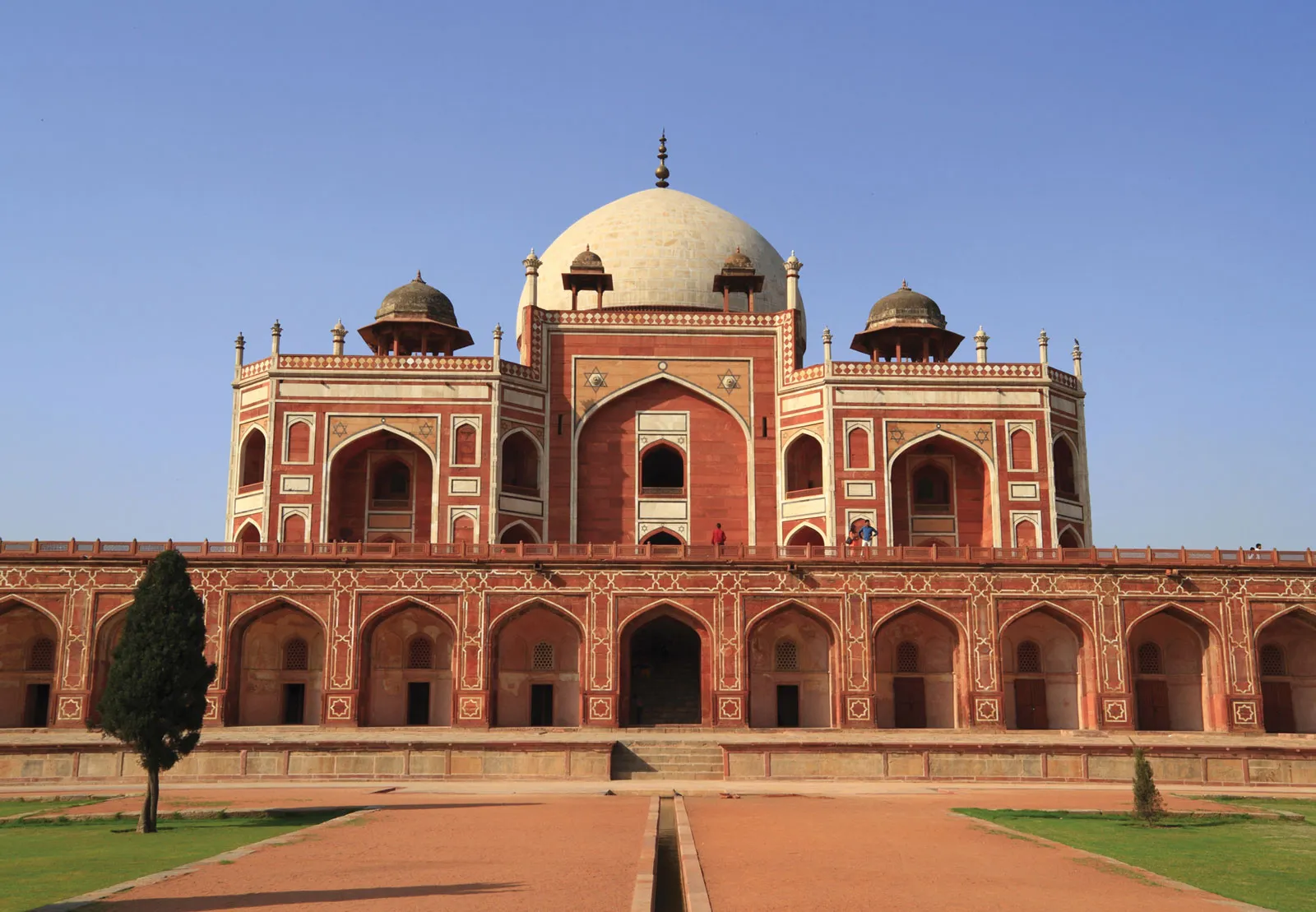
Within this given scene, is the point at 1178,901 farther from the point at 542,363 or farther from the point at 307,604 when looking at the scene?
the point at 542,363

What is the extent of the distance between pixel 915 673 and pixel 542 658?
840 cm

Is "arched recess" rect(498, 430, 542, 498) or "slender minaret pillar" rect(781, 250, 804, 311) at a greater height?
"slender minaret pillar" rect(781, 250, 804, 311)

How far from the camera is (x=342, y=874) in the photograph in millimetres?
10445

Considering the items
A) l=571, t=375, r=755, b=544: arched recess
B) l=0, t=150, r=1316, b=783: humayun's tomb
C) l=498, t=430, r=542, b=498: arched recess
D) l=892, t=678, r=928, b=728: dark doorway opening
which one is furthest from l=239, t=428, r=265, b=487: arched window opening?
l=892, t=678, r=928, b=728: dark doorway opening

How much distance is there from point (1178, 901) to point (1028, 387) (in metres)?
24.3

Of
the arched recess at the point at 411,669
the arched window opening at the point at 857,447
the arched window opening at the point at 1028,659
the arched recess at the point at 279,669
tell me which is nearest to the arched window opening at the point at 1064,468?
the arched window opening at the point at 857,447

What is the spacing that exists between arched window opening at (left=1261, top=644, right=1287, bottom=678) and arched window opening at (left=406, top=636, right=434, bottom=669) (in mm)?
18658

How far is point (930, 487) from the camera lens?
108 feet

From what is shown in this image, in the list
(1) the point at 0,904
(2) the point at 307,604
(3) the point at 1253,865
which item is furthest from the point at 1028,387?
(1) the point at 0,904

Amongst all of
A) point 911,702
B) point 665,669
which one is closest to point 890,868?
point 911,702

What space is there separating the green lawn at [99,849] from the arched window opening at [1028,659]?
17.0 m

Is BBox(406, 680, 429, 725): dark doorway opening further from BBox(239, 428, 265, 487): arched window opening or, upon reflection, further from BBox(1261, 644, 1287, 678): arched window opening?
BBox(1261, 644, 1287, 678): arched window opening

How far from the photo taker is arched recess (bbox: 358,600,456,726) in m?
27.1

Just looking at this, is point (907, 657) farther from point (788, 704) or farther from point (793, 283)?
point (793, 283)
